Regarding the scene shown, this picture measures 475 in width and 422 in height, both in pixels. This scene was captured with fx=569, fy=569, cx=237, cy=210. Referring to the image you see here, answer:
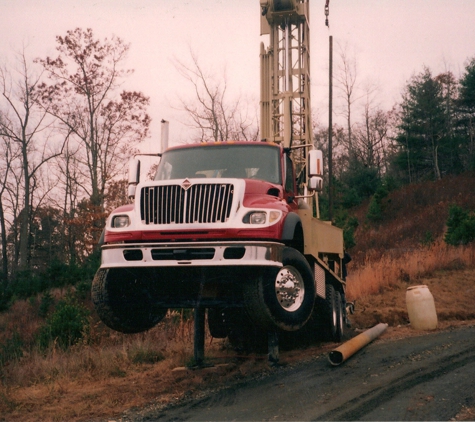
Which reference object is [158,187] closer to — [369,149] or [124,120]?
[124,120]

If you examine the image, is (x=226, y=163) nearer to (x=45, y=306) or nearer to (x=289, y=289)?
(x=289, y=289)

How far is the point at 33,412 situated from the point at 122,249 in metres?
2.03

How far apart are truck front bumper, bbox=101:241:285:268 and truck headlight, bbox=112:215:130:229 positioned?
316 mm

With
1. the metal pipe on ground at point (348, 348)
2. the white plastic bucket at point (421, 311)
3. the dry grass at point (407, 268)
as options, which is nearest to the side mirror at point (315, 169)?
the metal pipe on ground at point (348, 348)

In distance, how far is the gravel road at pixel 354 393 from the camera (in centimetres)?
552

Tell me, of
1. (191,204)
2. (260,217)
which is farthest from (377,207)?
(191,204)

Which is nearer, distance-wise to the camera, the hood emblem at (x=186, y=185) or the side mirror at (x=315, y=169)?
the hood emblem at (x=186, y=185)

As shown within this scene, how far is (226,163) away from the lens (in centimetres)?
798

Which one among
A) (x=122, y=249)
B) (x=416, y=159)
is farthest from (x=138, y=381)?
(x=416, y=159)

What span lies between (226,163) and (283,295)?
2.31 metres

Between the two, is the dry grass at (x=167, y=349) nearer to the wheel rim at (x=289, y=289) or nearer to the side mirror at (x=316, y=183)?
the wheel rim at (x=289, y=289)

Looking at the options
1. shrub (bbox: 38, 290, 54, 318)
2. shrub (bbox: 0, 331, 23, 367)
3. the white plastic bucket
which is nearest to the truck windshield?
the white plastic bucket

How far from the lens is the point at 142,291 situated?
7.36 meters

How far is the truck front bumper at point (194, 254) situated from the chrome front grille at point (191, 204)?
1.14 ft
